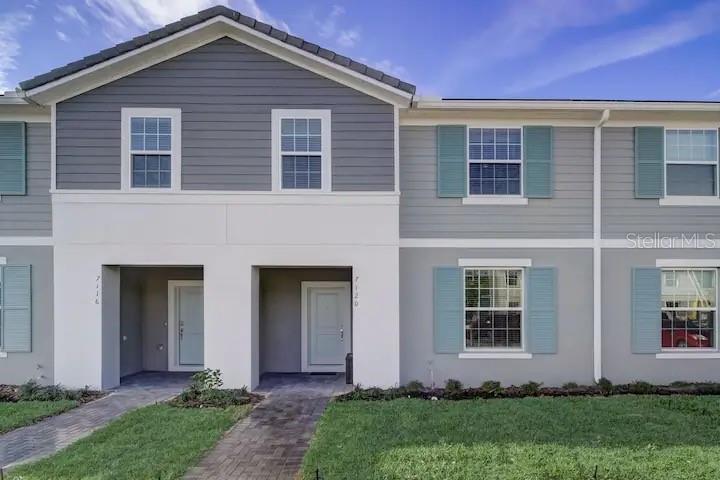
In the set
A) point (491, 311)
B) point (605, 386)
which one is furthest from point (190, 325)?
point (605, 386)

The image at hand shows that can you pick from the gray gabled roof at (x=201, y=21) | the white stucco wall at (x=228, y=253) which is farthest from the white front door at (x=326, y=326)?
the gray gabled roof at (x=201, y=21)

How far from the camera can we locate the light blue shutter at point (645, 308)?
30.2ft

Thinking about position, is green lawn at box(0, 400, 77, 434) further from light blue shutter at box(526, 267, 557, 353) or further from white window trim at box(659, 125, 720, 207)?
white window trim at box(659, 125, 720, 207)

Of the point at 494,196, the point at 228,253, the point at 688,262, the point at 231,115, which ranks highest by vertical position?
the point at 231,115

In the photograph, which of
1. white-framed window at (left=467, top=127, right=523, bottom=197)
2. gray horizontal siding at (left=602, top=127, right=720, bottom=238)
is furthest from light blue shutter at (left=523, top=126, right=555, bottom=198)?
gray horizontal siding at (left=602, top=127, right=720, bottom=238)

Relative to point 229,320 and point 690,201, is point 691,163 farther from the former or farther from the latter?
point 229,320

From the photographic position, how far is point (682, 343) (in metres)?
9.34

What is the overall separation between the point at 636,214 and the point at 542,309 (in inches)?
109

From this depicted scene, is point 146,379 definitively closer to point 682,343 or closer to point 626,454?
point 626,454

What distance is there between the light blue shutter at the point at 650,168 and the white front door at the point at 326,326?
21.5 feet

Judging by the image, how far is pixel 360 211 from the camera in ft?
28.6

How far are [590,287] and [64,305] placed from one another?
10.3 meters

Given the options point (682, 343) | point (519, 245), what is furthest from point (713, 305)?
point (519, 245)

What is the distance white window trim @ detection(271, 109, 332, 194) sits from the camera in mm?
8711
